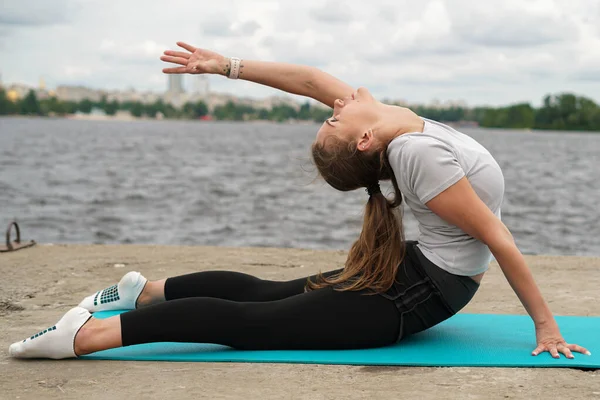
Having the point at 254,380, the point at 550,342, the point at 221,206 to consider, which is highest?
the point at 550,342

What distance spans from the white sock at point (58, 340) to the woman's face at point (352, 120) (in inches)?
54.4

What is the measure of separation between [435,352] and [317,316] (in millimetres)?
590

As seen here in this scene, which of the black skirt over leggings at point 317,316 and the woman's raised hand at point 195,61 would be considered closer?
the black skirt over leggings at point 317,316

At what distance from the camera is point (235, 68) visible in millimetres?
4160

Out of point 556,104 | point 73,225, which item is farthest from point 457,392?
point 556,104

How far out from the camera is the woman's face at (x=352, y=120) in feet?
11.5

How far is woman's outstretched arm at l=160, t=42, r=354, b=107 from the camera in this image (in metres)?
4.09

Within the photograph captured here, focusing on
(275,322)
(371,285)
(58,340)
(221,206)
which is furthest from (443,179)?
(221,206)

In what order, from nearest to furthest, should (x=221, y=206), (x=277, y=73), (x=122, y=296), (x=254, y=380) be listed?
1. (x=254, y=380)
2. (x=277, y=73)
3. (x=122, y=296)
4. (x=221, y=206)

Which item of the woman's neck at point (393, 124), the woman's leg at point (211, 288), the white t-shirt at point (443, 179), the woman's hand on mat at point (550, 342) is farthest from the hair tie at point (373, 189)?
the woman's hand on mat at point (550, 342)

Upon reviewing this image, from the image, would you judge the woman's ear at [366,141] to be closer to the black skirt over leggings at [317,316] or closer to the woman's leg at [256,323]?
the black skirt over leggings at [317,316]

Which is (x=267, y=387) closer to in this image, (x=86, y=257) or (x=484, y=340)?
(x=484, y=340)

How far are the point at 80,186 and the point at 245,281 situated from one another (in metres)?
26.3

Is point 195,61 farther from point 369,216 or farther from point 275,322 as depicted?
point 275,322
